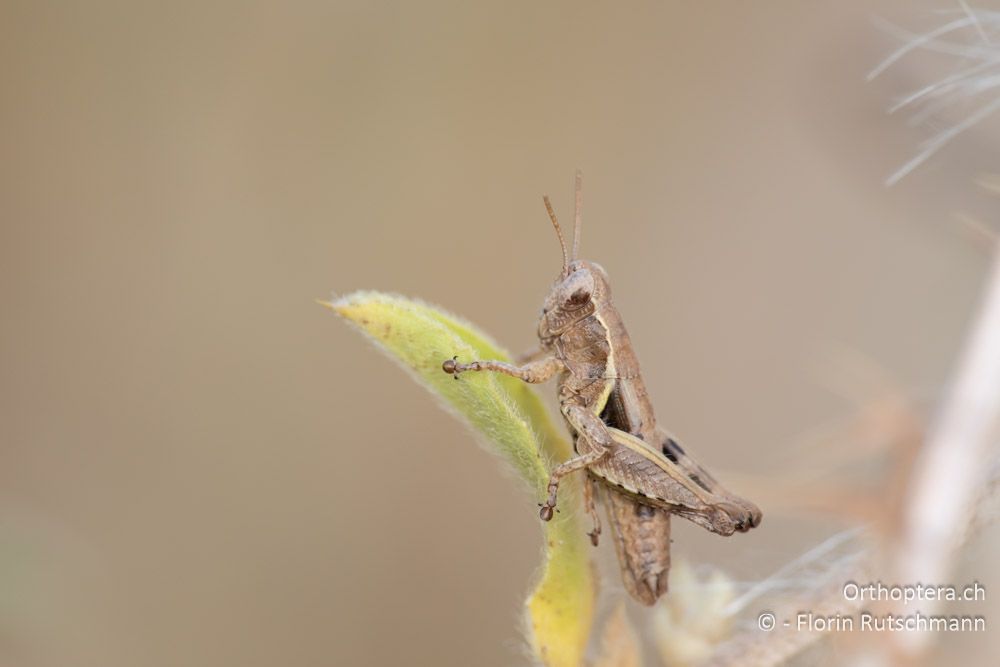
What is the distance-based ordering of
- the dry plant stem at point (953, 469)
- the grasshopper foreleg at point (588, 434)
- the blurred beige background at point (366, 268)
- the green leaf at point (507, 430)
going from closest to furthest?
1. the dry plant stem at point (953, 469)
2. the green leaf at point (507, 430)
3. the grasshopper foreleg at point (588, 434)
4. the blurred beige background at point (366, 268)

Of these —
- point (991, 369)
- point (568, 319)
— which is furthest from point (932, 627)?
point (568, 319)

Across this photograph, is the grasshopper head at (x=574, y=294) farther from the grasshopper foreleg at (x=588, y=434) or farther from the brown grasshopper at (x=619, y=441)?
the grasshopper foreleg at (x=588, y=434)

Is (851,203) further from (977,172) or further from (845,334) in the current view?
(977,172)

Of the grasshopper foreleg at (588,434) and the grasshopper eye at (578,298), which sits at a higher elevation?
the grasshopper eye at (578,298)

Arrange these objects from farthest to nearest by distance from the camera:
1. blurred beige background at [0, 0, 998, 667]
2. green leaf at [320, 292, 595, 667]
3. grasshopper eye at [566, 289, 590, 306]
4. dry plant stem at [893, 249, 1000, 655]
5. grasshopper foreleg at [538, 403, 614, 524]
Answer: blurred beige background at [0, 0, 998, 667], grasshopper eye at [566, 289, 590, 306], grasshopper foreleg at [538, 403, 614, 524], green leaf at [320, 292, 595, 667], dry plant stem at [893, 249, 1000, 655]

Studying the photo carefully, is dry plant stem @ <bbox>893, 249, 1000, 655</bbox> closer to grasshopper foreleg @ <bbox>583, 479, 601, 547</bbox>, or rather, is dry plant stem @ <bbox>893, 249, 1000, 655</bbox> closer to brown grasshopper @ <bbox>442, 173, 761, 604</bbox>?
brown grasshopper @ <bbox>442, 173, 761, 604</bbox>

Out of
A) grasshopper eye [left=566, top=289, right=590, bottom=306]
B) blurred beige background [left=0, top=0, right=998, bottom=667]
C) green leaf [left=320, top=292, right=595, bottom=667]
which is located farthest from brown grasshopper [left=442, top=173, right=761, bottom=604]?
blurred beige background [left=0, top=0, right=998, bottom=667]

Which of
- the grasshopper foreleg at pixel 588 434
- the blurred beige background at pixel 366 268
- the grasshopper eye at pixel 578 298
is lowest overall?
the grasshopper foreleg at pixel 588 434

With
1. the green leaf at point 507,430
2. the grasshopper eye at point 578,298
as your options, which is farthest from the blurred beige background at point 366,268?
the green leaf at point 507,430
